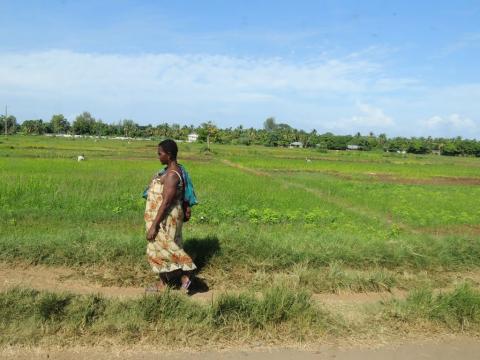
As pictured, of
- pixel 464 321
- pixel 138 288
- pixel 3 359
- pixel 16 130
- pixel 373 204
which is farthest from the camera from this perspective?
pixel 16 130

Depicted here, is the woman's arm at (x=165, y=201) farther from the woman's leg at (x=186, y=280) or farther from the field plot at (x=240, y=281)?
the field plot at (x=240, y=281)

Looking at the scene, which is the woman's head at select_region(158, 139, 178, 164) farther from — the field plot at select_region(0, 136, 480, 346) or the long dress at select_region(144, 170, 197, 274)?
the field plot at select_region(0, 136, 480, 346)

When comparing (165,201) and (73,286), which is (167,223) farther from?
(73,286)

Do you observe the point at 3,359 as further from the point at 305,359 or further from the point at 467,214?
the point at 467,214

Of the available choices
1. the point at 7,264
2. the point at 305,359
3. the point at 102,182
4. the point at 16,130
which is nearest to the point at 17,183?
the point at 102,182

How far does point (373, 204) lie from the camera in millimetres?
14391

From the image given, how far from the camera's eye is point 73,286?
15.3 ft

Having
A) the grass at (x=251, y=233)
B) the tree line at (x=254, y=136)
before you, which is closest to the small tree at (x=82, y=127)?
the tree line at (x=254, y=136)

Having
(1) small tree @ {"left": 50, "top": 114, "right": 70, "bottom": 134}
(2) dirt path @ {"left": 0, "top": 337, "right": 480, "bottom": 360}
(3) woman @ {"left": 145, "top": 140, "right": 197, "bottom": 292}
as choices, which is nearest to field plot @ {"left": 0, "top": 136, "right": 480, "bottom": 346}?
(2) dirt path @ {"left": 0, "top": 337, "right": 480, "bottom": 360}

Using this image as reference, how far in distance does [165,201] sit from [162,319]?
1.13 meters

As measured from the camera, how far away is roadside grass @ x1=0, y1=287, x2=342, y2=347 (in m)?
3.46

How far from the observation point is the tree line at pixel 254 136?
81750mm

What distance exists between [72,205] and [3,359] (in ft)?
24.2

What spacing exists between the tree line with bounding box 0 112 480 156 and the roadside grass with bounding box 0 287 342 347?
66958 millimetres
